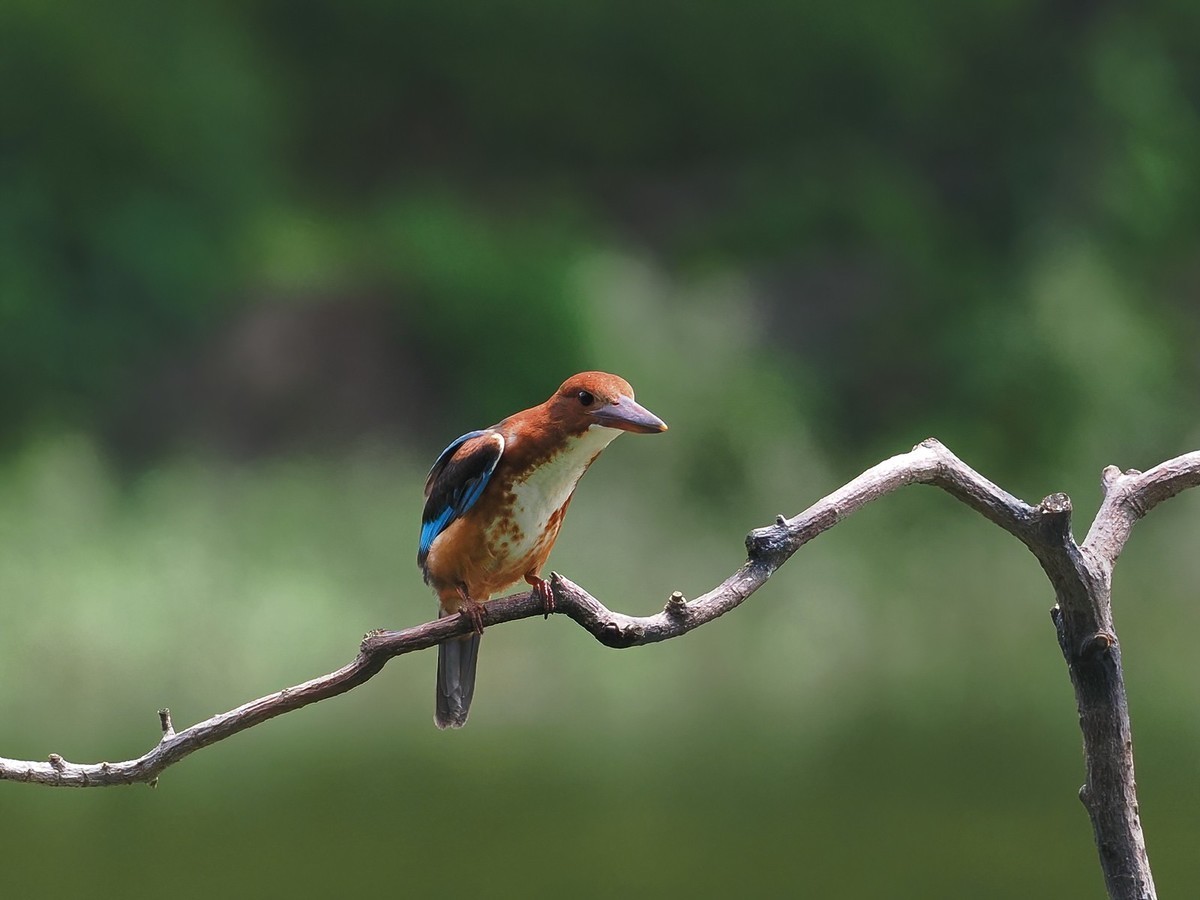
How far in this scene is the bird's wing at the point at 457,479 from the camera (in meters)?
1.17

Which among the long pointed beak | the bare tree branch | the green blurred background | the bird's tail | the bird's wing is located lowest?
the bare tree branch

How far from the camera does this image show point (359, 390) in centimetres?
582

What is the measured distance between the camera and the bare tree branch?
941 mm

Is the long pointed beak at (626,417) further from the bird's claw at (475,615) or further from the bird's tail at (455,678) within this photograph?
the bird's tail at (455,678)

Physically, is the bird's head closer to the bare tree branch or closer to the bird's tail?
the bare tree branch

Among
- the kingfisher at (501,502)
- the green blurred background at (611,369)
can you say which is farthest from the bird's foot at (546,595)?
the green blurred background at (611,369)

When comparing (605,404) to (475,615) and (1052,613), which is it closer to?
(475,615)

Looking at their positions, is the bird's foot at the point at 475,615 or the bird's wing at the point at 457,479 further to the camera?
the bird's wing at the point at 457,479

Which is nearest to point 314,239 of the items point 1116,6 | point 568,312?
point 568,312

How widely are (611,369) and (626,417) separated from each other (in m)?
4.21

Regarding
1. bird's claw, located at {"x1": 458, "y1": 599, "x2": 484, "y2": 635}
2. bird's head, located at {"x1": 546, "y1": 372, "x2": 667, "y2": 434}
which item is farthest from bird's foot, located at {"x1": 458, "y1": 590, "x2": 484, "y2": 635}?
bird's head, located at {"x1": 546, "y1": 372, "x2": 667, "y2": 434}

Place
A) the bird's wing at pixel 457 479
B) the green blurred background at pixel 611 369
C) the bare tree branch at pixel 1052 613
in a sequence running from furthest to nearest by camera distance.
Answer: the green blurred background at pixel 611 369
the bird's wing at pixel 457 479
the bare tree branch at pixel 1052 613

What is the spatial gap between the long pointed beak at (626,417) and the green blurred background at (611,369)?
2.49 metres

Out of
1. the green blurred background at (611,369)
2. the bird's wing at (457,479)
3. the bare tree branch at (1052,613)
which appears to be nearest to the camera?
the bare tree branch at (1052,613)
